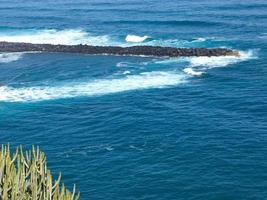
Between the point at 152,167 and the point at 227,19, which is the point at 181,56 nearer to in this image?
the point at 227,19

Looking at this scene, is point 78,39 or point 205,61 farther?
point 78,39

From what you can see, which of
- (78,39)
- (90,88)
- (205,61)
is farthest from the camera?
(78,39)

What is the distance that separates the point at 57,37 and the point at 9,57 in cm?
2071

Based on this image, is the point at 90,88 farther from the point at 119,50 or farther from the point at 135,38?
the point at 135,38

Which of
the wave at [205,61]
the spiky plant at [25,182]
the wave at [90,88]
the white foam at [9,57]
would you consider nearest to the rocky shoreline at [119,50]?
the wave at [205,61]

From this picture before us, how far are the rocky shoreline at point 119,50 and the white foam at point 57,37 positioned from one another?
6.75 m

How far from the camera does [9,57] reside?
136 m

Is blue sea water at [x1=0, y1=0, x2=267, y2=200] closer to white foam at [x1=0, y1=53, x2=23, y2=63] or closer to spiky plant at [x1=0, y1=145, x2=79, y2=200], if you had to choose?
white foam at [x1=0, y1=53, x2=23, y2=63]

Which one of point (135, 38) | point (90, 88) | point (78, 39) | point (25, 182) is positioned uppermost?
point (78, 39)

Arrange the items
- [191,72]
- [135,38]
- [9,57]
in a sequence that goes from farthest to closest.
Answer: [135,38], [9,57], [191,72]

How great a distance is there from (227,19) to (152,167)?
94.4 metres

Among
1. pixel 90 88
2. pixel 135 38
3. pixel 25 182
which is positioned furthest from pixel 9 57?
pixel 25 182

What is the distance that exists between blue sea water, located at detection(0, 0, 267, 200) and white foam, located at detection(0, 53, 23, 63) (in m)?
0.32

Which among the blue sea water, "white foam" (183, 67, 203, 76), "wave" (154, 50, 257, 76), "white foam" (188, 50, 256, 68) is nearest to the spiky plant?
the blue sea water
